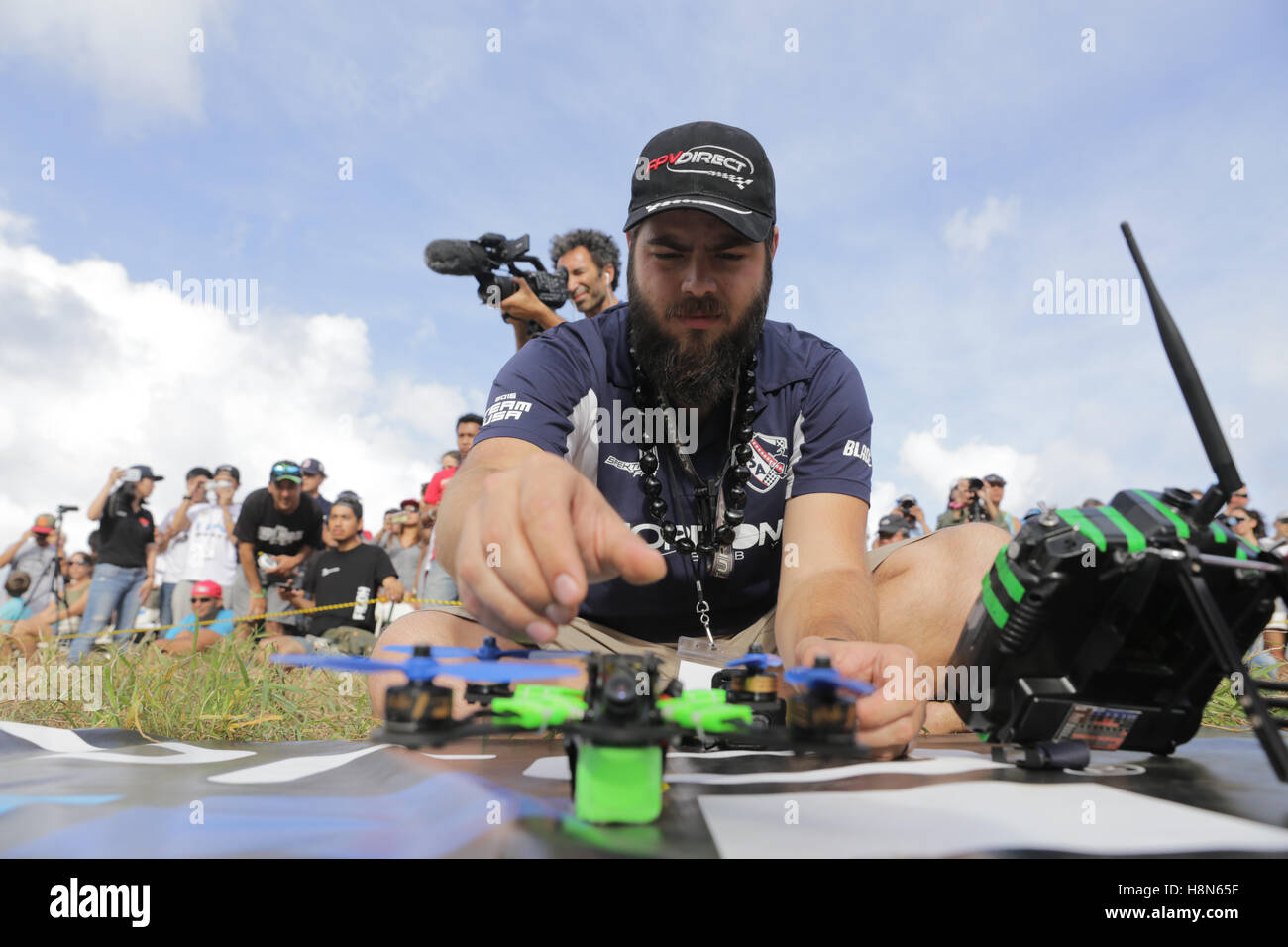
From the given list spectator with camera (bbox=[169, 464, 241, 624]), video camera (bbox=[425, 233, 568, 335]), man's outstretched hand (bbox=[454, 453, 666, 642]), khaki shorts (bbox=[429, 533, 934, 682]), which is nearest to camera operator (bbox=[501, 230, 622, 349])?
video camera (bbox=[425, 233, 568, 335])

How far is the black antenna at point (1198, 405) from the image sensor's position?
3.92 feet

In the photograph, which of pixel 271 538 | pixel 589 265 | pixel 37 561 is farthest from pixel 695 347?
pixel 37 561

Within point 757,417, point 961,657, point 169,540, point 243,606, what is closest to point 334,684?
point 757,417

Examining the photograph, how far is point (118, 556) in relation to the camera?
7441 mm

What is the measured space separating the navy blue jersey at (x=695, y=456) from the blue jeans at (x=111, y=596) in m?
6.99

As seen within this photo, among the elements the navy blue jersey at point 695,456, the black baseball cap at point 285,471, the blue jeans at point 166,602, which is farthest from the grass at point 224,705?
the blue jeans at point 166,602

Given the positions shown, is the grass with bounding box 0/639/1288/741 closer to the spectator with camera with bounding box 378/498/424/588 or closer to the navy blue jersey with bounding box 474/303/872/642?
the navy blue jersey with bounding box 474/303/872/642

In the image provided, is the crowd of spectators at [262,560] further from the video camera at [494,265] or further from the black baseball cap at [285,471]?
the video camera at [494,265]

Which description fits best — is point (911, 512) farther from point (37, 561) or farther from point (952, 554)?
point (37, 561)

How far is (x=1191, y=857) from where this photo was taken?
0.93 meters

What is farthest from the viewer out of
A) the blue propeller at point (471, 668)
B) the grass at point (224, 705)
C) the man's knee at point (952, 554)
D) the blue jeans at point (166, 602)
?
the blue jeans at point (166, 602)

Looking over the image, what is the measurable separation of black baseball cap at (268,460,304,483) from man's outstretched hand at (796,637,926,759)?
6.26 m

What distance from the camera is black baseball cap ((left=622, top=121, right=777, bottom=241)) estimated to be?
2010 mm
